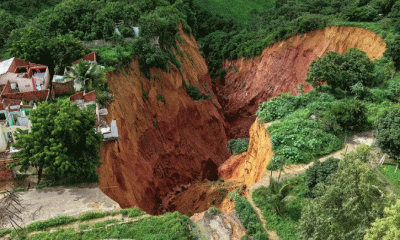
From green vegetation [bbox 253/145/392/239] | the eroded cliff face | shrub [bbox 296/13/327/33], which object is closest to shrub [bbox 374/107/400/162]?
green vegetation [bbox 253/145/392/239]

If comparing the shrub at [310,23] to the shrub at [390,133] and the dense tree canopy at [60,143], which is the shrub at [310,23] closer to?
the shrub at [390,133]

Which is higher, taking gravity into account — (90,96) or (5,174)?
(90,96)

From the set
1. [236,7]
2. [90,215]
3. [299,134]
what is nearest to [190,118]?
[299,134]

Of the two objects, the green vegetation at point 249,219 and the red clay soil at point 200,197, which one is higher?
the green vegetation at point 249,219

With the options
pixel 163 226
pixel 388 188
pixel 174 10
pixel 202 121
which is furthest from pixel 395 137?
pixel 174 10

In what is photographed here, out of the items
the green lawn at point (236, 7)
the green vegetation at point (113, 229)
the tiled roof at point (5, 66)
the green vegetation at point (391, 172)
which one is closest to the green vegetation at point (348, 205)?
the green vegetation at point (391, 172)

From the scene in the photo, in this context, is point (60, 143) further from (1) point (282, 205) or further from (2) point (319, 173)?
(2) point (319, 173)

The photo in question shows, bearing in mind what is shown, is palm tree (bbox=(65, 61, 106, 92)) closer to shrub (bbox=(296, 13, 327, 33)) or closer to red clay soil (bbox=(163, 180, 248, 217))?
red clay soil (bbox=(163, 180, 248, 217))
